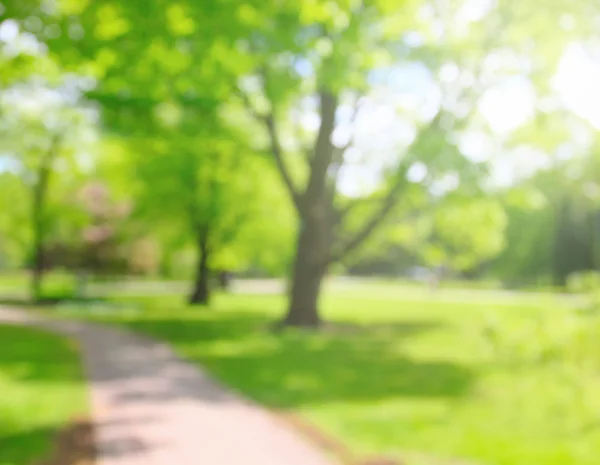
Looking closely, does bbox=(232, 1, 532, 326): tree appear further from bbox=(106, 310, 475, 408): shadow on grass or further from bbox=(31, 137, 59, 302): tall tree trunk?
bbox=(31, 137, 59, 302): tall tree trunk

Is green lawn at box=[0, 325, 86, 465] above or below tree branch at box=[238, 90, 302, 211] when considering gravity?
below

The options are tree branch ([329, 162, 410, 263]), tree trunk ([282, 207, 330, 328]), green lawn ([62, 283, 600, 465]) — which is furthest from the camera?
tree trunk ([282, 207, 330, 328])

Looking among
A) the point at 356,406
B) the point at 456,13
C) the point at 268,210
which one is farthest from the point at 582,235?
the point at 356,406

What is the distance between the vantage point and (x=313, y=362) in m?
13.9

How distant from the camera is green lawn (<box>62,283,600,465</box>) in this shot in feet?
25.8

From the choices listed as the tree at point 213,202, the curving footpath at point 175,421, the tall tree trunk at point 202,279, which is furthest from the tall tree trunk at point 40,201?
the curving footpath at point 175,421

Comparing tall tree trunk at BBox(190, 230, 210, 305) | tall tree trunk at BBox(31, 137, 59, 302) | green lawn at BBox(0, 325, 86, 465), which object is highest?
tall tree trunk at BBox(31, 137, 59, 302)

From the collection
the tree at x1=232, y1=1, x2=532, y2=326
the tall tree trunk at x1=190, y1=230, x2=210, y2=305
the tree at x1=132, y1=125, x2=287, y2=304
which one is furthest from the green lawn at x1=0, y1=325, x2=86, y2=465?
the tall tree trunk at x1=190, y1=230, x2=210, y2=305

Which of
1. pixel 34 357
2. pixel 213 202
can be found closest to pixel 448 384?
pixel 34 357

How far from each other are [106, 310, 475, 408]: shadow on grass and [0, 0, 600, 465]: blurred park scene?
0.09 meters

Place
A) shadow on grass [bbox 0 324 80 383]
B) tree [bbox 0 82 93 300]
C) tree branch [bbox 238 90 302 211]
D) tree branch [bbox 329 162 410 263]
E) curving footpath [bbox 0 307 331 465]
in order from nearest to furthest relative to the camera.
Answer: curving footpath [bbox 0 307 331 465]
shadow on grass [bbox 0 324 80 383]
tree branch [bbox 238 90 302 211]
tree branch [bbox 329 162 410 263]
tree [bbox 0 82 93 300]

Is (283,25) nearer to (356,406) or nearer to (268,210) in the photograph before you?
(356,406)

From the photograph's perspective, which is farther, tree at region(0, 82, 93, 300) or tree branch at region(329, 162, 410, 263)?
tree at region(0, 82, 93, 300)

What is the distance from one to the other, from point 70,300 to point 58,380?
1689cm
